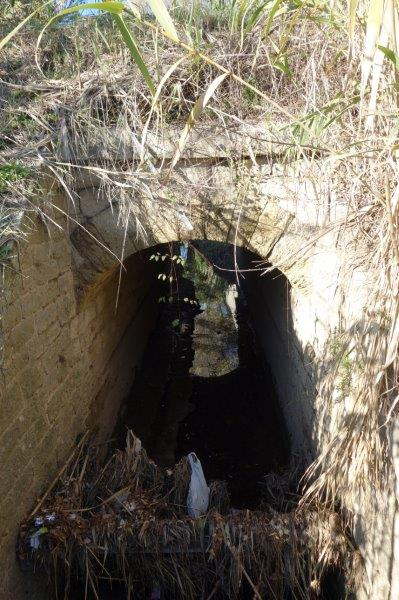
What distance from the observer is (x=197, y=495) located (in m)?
3.45

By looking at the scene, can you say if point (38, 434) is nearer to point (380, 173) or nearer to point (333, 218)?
point (333, 218)

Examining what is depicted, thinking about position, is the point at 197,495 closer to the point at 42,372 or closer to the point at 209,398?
the point at 42,372

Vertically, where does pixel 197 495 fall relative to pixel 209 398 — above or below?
below

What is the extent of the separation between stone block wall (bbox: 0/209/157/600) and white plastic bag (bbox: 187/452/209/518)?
94cm

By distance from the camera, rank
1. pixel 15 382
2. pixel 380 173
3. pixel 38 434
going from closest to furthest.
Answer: pixel 380 173, pixel 15 382, pixel 38 434

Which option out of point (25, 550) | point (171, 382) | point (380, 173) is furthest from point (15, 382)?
point (171, 382)

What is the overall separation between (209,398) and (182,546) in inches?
146

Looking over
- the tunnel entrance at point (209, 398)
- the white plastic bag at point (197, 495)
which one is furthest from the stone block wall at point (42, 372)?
the white plastic bag at point (197, 495)

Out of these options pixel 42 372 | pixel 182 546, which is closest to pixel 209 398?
pixel 182 546

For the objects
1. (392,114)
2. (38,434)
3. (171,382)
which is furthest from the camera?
(171,382)

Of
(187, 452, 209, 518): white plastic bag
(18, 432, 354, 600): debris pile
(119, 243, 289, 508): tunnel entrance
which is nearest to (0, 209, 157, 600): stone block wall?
(18, 432, 354, 600): debris pile

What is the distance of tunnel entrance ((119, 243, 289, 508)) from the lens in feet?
16.9

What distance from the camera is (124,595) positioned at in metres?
3.48

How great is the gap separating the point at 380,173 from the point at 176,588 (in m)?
2.84
